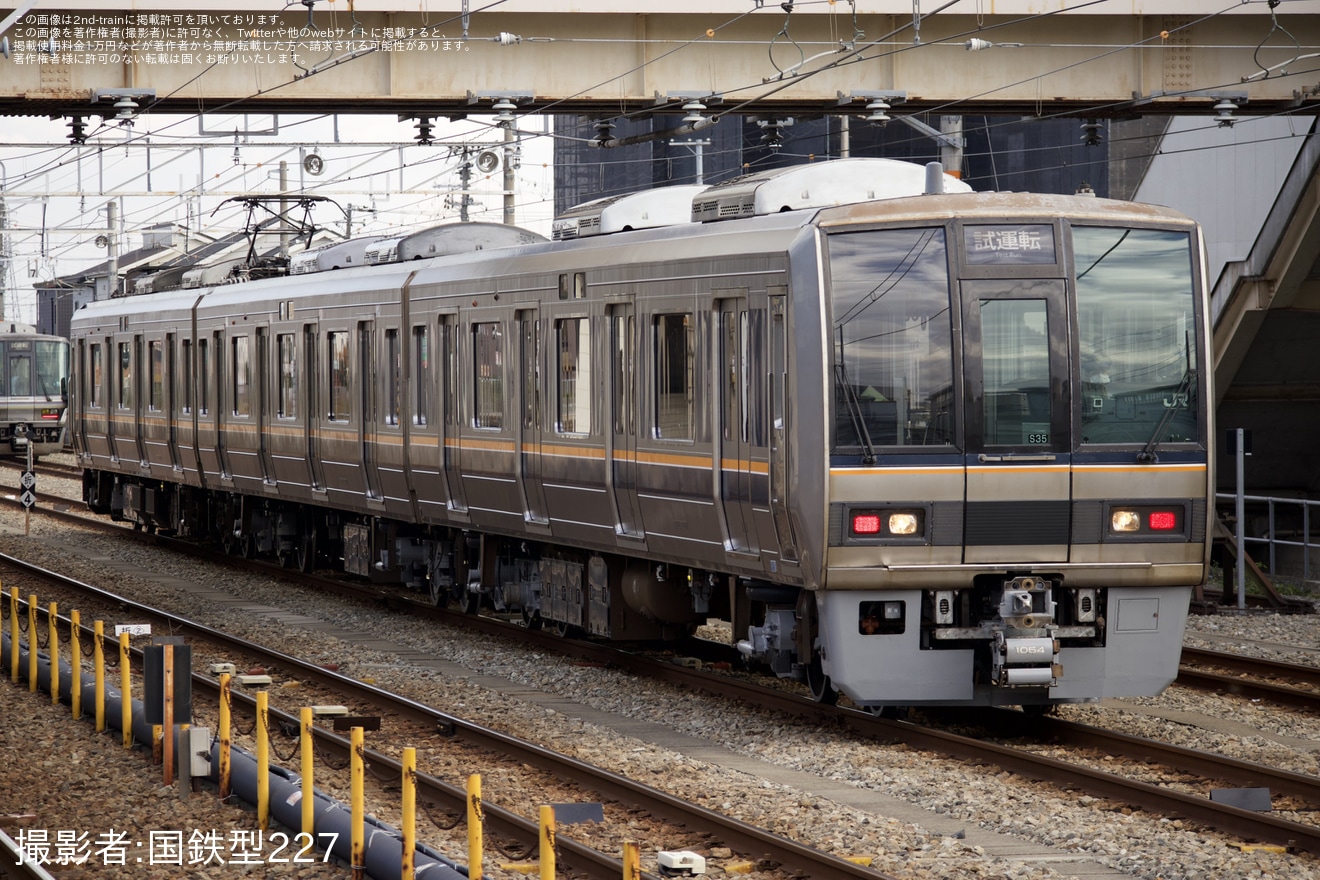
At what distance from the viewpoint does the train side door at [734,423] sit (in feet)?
36.7

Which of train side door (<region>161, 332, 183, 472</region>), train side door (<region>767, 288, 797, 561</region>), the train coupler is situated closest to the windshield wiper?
train side door (<region>767, 288, 797, 561</region>)

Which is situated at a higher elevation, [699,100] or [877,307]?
[699,100]

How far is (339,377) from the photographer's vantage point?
61.7ft

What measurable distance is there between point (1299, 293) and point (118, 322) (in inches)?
648

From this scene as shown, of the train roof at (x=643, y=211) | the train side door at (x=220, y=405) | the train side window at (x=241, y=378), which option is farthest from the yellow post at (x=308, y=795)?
the train side door at (x=220, y=405)

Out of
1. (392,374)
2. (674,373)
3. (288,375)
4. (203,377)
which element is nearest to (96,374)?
(203,377)

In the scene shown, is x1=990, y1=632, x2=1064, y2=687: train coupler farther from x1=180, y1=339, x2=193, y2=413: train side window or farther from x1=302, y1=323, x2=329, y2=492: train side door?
x1=180, y1=339, x2=193, y2=413: train side window

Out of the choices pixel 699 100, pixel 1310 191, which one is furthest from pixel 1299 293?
pixel 699 100

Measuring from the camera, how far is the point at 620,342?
42.3 ft

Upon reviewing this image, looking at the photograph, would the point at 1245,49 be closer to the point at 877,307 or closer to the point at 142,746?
the point at 877,307

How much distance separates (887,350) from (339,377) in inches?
377

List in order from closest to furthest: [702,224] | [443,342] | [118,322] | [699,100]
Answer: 1. [702,224]
2. [443,342]
3. [699,100]
4. [118,322]

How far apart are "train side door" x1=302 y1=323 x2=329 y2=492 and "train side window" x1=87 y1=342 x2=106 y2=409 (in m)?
9.31

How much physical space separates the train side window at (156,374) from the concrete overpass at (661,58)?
6118mm
